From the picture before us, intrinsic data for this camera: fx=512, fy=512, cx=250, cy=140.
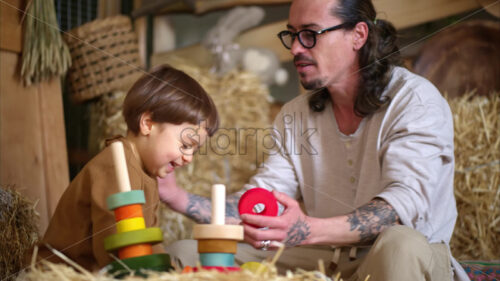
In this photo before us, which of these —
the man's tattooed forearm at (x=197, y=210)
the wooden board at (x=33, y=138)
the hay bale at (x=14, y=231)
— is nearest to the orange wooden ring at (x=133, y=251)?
the hay bale at (x=14, y=231)

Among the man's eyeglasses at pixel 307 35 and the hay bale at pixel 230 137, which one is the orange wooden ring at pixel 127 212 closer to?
the man's eyeglasses at pixel 307 35

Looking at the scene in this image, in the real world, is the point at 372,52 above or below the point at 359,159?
above

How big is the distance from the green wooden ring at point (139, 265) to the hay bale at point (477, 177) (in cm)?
99

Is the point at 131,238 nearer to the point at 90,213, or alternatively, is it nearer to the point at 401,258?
the point at 90,213

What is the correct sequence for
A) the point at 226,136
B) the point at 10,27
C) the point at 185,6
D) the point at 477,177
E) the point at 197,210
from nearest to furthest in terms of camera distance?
1. the point at 197,210
2. the point at 10,27
3. the point at 477,177
4. the point at 226,136
5. the point at 185,6

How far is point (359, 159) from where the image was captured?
3.75 ft

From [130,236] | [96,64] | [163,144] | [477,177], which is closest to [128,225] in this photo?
[130,236]

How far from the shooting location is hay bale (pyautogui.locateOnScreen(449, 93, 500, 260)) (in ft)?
4.55

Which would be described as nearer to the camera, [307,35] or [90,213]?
[90,213]

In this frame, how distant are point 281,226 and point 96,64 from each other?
3.09 ft

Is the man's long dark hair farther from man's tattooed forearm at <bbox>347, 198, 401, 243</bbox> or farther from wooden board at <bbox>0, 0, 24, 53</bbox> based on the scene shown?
wooden board at <bbox>0, 0, 24, 53</bbox>

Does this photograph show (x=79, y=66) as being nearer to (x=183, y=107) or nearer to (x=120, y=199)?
(x=183, y=107)

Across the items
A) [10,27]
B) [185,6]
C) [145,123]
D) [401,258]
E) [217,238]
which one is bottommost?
[401,258]

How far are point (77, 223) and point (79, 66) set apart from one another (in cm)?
74
